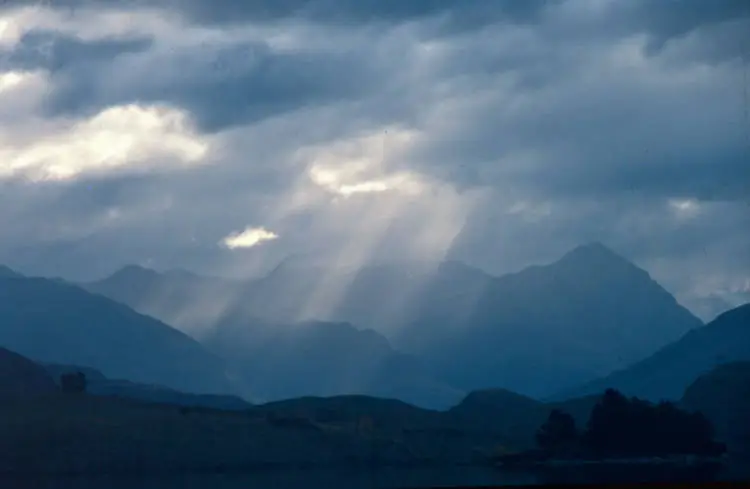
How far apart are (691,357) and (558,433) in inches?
59.5

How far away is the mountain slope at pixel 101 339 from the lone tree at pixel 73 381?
0.41 ft

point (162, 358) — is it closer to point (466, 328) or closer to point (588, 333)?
point (466, 328)

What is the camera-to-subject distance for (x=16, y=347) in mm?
11922

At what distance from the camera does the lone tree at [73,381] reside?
469 inches

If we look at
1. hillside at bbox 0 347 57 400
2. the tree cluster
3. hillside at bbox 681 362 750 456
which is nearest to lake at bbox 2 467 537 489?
the tree cluster

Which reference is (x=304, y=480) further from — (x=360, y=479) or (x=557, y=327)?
(x=557, y=327)

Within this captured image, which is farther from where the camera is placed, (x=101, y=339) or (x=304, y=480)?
(x=101, y=339)

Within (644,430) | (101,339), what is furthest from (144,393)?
(644,430)

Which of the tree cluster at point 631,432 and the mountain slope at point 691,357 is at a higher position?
the mountain slope at point 691,357

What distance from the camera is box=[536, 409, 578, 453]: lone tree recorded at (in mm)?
11812

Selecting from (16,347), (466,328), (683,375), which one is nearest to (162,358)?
(16,347)

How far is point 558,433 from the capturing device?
11.9 metres

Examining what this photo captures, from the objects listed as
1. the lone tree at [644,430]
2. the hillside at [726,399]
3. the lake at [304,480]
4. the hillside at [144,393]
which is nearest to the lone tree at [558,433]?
the lone tree at [644,430]

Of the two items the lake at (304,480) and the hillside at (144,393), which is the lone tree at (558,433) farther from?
the hillside at (144,393)
